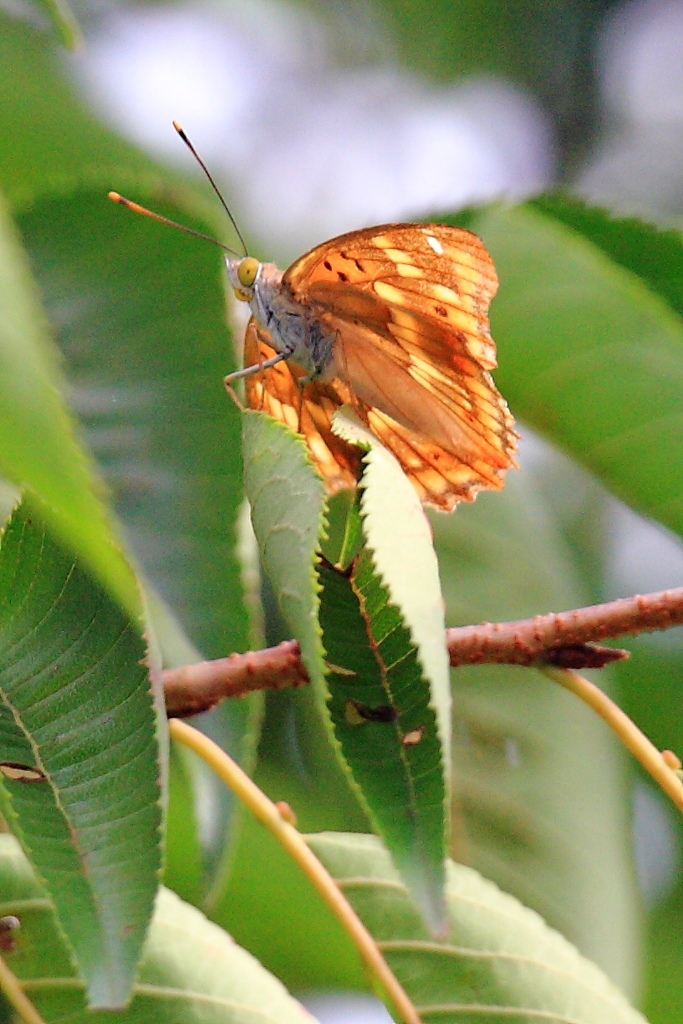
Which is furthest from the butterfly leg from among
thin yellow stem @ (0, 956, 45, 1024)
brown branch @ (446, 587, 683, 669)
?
thin yellow stem @ (0, 956, 45, 1024)

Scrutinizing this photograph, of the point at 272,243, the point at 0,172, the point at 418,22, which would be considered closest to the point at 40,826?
the point at 0,172

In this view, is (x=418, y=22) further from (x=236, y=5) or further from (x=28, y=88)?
(x=28, y=88)

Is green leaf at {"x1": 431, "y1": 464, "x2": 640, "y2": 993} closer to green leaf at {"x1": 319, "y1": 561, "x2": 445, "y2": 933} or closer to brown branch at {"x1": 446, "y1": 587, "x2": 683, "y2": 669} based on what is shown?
brown branch at {"x1": 446, "y1": 587, "x2": 683, "y2": 669}

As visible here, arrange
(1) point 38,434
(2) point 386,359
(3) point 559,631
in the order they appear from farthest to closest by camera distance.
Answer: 1. (2) point 386,359
2. (3) point 559,631
3. (1) point 38,434

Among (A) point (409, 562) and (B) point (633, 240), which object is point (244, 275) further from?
(A) point (409, 562)

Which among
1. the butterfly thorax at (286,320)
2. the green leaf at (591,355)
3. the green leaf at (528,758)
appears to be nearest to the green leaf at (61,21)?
the butterfly thorax at (286,320)

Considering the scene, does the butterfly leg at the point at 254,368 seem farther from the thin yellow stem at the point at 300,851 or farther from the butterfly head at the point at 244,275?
the thin yellow stem at the point at 300,851

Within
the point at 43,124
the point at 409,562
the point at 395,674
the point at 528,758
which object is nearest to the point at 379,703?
the point at 395,674
